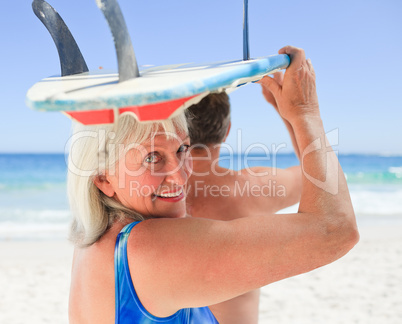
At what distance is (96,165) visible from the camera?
132cm

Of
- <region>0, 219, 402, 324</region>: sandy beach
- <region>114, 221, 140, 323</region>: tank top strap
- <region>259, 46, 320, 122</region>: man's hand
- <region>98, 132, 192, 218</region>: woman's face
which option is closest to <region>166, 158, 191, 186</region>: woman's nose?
<region>98, 132, 192, 218</region>: woman's face

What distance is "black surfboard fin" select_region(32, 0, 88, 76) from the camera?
1.20m

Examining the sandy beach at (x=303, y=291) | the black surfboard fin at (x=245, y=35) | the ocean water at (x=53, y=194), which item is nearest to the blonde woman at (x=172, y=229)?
the black surfboard fin at (x=245, y=35)

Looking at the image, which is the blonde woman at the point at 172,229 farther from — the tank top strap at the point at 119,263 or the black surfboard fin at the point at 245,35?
the black surfboard fin at the point at 245,35

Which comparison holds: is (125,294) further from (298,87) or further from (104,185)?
Result: (298,87)

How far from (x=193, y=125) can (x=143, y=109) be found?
139cm

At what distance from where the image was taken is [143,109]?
802mm

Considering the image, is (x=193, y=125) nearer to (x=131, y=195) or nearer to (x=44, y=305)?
(x=131, y=195)

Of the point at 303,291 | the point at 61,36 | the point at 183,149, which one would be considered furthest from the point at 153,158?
the point at 303,291

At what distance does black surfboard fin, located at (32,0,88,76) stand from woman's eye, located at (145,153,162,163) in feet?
1.09

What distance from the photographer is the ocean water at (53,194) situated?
33.0 ft

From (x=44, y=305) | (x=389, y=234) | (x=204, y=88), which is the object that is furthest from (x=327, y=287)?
(x=204, y=88)

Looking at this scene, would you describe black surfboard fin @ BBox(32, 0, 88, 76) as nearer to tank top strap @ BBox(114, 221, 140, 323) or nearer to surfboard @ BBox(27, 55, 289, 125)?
surfboard @ BBox(27, 55, 289, 125)

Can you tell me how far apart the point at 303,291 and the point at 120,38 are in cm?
467
